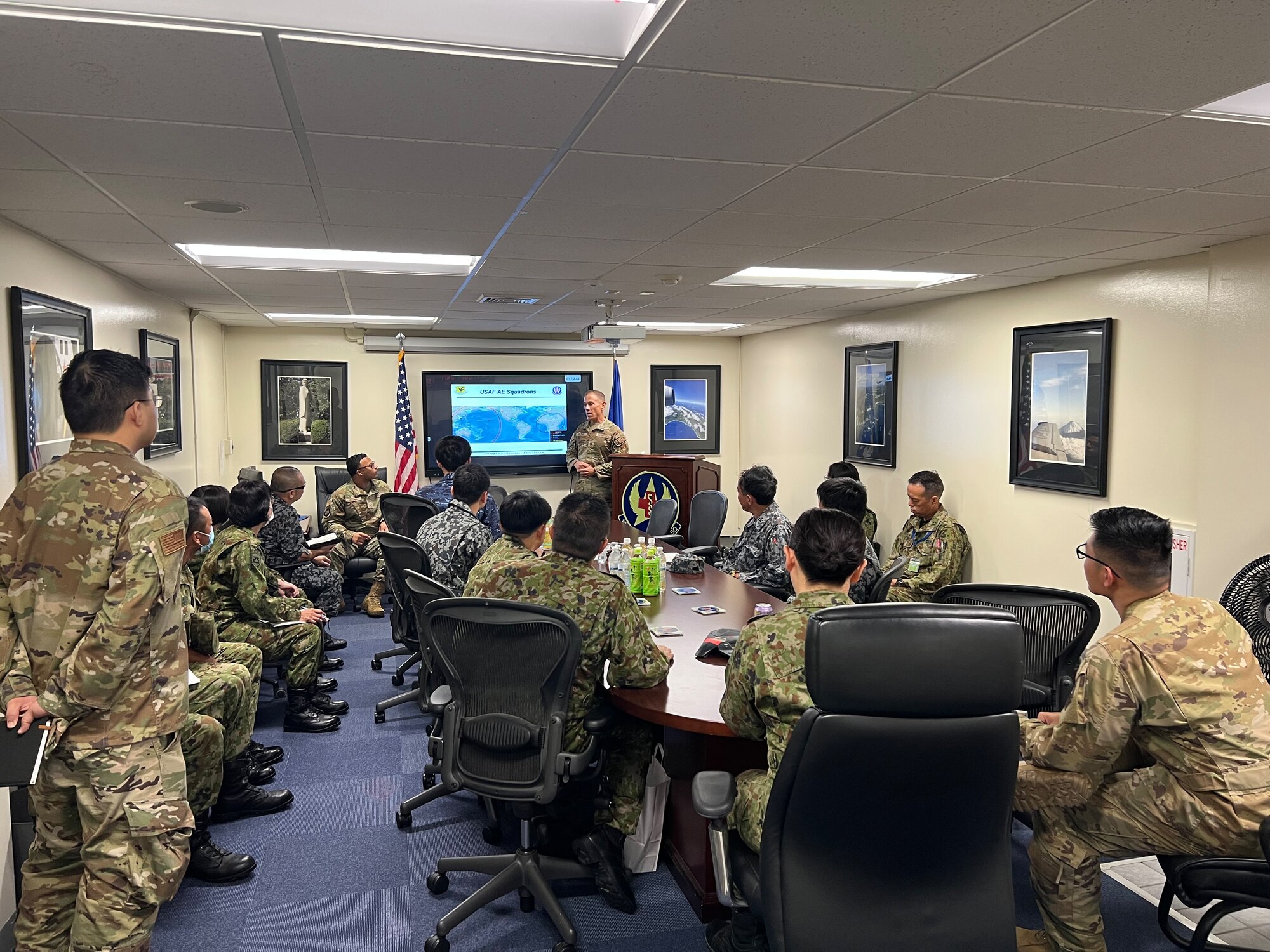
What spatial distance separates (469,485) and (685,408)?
5501 mm

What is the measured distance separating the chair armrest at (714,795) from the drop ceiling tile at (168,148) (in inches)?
Result: 77.0

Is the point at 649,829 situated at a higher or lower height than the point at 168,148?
lower

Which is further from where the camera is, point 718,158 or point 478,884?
point 478,884

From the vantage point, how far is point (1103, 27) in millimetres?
1627

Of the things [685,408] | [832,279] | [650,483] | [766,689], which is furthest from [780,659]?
[685,408]

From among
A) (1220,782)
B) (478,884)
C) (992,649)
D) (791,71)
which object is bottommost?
(478,884)

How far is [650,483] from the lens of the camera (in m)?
6.36

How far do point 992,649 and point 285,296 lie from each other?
5414mm

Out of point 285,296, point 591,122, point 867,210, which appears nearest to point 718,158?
point 591,122

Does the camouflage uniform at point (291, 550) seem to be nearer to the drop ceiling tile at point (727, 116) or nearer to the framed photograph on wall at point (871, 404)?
the drop ceiling tile at point (727, 116)

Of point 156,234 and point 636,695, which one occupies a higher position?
point 156,234

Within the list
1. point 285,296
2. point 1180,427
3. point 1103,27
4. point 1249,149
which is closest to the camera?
point 1103,27

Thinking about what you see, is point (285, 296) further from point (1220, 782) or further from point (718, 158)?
point (1220, 782)

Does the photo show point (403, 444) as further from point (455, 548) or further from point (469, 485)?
point (455, 548)
